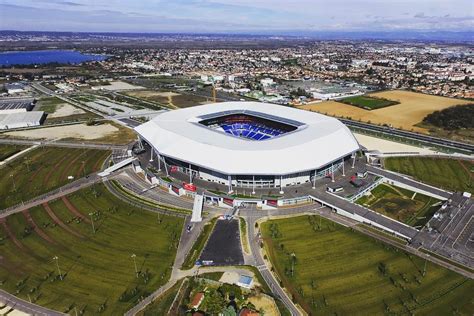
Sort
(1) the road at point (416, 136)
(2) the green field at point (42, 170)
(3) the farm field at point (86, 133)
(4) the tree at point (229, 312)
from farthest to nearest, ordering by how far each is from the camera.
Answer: (3) the farm field at point (86, 133)
(1) the road at point (416, 136)
(2) the green field at point (42, 170)
(4) the tree at point (229, 312)

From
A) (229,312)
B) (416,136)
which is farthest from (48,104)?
(229,312)

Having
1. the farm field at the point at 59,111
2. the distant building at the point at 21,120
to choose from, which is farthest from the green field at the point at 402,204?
the distant building at the point at 21,120

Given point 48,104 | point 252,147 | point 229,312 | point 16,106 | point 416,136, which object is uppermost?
point 252,147

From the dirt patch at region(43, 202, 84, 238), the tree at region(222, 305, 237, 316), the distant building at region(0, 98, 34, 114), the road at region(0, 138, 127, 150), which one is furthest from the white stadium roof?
the distant building at region(0, 98, 34, 114)

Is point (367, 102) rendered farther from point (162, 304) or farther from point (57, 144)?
point (162, 304)

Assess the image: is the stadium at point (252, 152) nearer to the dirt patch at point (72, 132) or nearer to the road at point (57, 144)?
the road at point (57, 144)
